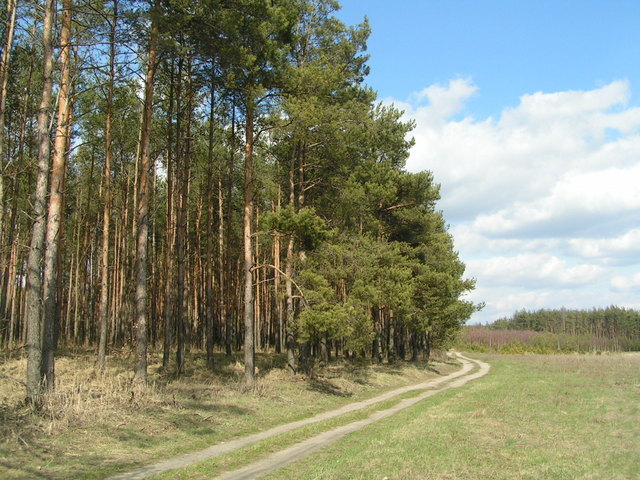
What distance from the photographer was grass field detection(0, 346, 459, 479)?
778 cm

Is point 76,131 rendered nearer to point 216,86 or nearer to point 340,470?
point 216,86

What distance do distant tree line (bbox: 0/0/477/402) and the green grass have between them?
5454 millimetres

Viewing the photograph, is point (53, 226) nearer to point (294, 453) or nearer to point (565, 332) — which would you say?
point (294, 453)

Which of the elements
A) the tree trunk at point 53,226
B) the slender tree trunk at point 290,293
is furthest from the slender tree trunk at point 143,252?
the slender tree trunk at point 290,293

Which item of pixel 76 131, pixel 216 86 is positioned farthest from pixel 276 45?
pixel 76 131

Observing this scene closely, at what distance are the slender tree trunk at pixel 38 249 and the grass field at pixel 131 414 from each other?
23.1 inches

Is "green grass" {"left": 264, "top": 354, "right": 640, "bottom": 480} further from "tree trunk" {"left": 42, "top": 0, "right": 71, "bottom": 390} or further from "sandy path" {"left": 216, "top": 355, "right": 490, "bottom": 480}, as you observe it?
"tree trunk" {"left": 42, "top": 0, "right": 71, "bottom": 390}

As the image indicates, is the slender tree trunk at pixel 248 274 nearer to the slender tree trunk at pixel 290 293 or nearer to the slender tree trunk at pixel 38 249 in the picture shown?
the slender tree trunk at pixel 290 293

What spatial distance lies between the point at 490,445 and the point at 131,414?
7439mm

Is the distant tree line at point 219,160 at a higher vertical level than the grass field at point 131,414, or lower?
higher

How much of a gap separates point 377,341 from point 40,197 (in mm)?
25535

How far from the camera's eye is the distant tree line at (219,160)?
12.6m

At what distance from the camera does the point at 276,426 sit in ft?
40.7

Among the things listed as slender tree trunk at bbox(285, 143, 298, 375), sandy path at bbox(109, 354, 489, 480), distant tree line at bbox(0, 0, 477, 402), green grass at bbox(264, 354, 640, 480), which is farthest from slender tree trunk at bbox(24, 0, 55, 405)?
slender tree trunk at bbox(285, 143, 298, 375)
